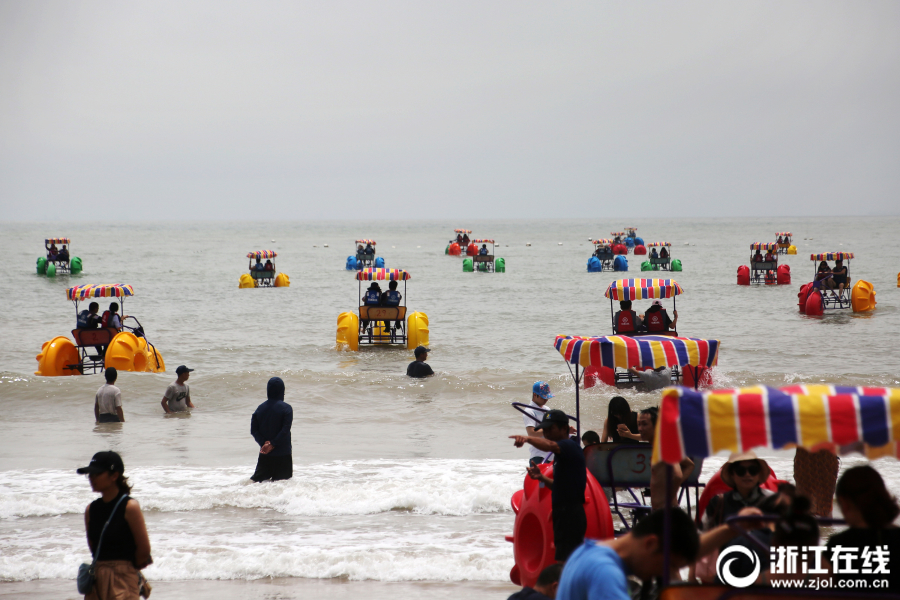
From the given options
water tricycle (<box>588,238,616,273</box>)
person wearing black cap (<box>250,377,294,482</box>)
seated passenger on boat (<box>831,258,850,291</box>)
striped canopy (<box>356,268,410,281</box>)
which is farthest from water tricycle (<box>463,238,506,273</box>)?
person wearing black cap (<box>250,377,294,482</box>)

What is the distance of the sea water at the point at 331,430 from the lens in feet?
22.4

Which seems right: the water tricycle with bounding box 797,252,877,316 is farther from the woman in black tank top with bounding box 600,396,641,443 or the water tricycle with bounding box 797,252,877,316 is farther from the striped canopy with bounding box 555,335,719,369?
the woman in black tank top with bounding box 600,396,641,443

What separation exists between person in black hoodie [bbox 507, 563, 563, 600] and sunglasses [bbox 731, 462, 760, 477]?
1144mm

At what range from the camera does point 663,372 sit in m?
14.7

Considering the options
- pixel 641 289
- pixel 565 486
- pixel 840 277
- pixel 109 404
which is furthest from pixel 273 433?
pixel 840 277

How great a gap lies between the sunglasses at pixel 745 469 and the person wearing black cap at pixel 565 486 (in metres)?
0.97

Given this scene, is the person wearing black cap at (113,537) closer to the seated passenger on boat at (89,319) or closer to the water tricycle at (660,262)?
the seated passenger on boat at (89,319)

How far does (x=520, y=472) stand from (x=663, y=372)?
5.81 m

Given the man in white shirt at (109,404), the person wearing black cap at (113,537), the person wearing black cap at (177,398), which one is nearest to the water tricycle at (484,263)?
the person wearing black cap at (177,398)

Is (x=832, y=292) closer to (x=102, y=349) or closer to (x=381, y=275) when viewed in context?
(x=381, y=275)

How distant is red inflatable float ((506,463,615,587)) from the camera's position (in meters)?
5.28

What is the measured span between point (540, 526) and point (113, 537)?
2.72m

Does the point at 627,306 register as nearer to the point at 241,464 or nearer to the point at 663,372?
the point at 663,372

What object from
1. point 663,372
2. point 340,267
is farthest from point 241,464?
point 340,267
